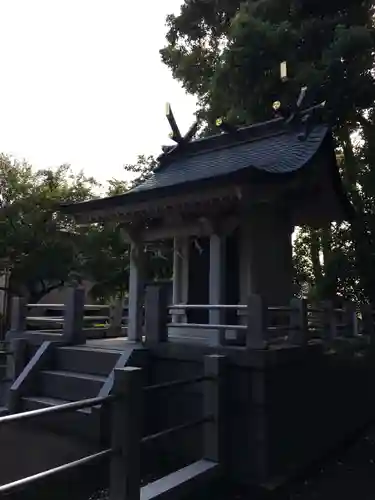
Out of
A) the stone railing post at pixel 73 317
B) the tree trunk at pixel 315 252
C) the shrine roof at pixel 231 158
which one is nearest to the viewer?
the shrine roof at pixel 231 158

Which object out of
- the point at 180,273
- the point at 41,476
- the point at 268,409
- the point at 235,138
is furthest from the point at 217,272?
the point at 41,476

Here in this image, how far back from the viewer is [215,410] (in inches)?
193

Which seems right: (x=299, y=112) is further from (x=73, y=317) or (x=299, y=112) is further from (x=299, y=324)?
(x=73, y=317)

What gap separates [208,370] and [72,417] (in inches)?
81.1

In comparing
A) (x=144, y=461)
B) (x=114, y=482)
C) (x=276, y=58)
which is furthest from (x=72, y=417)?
(x=276, y=58)

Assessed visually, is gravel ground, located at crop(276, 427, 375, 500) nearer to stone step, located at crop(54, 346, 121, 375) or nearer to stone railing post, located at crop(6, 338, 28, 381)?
stone step, located at crop(54, 346, 121, 375)

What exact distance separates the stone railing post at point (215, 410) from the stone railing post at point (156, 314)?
132 cm

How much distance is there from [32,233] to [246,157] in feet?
28.1

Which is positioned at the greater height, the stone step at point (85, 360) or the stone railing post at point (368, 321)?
the stone railing post at point (368, 321)

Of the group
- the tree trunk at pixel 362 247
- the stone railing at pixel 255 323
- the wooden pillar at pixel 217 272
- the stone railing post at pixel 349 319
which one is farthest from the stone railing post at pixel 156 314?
the tree trunk at pixel 362 247

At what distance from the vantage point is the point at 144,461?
213 inches

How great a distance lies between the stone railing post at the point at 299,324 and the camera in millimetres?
6137

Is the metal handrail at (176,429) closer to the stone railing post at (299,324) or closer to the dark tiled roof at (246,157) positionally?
the stone railing post at (299,324)

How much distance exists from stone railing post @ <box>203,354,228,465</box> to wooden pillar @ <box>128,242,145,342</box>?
9.34 ft
